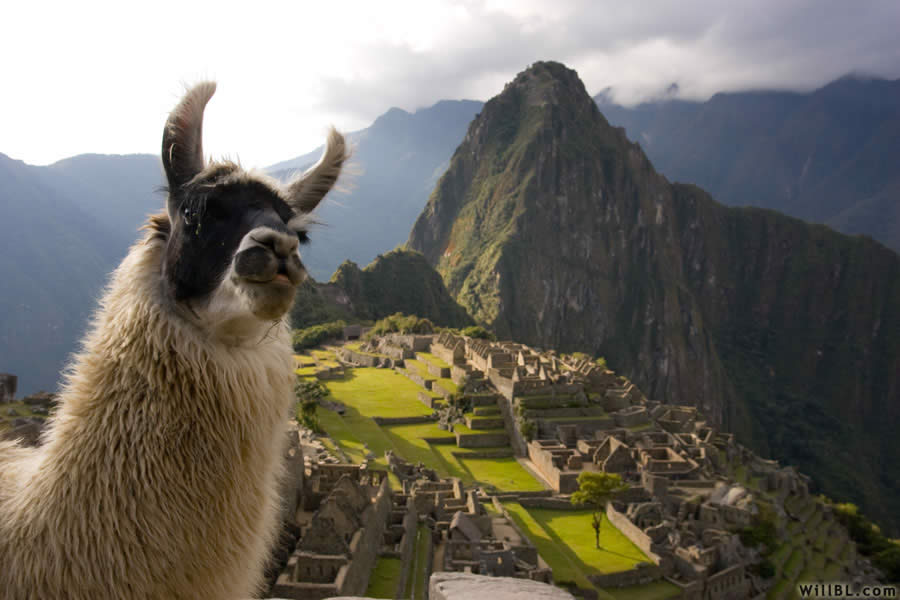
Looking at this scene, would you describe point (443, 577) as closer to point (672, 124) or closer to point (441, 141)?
point (441, 141)

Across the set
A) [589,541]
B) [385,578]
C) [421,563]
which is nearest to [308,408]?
[421,563]

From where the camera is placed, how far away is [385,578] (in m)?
9.95

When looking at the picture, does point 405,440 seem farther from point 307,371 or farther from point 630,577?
point 307,371

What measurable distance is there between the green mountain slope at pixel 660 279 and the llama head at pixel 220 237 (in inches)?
3185

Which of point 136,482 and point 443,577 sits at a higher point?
point 136,482

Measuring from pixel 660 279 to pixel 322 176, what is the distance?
108043 mm

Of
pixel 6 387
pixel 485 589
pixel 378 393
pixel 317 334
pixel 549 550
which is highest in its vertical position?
pixel 485 589

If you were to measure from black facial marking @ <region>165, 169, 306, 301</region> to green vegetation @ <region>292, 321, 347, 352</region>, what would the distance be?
42.7 metres

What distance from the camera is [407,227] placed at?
4776 inches

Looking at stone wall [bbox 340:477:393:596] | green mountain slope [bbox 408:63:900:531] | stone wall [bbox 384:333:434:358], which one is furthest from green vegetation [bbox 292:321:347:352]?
green mountain slope [bbox 408:63:900:531]

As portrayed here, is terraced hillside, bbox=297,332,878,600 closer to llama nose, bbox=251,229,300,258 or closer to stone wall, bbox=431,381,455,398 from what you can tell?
stone wall, bbox=431,381,455,398

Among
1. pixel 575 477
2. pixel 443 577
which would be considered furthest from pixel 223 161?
pixel 575 477

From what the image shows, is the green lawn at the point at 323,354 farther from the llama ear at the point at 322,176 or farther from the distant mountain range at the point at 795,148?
the distant mountain range at the point at 795,148

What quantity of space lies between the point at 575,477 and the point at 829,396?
104534 mm
